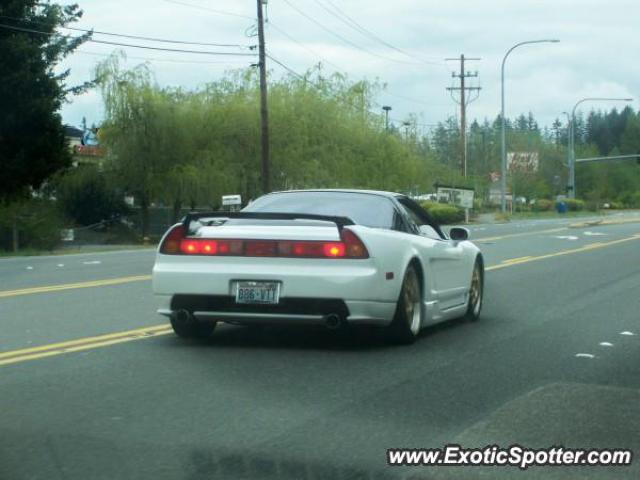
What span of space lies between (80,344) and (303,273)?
2044 millimetres

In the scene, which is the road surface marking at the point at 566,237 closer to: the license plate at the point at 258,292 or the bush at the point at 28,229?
the bush at the point at 28,229

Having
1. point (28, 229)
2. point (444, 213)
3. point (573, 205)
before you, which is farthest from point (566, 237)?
point (573, 205)

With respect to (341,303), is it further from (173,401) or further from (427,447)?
(427,447)

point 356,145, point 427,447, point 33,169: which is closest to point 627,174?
point 356,145

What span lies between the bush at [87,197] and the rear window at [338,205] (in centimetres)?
3935

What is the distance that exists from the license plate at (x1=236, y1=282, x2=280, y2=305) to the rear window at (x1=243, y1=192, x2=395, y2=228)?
1.24m

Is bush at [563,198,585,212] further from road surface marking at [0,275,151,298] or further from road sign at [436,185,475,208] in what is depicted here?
road surface marking at [0,275,151,298]

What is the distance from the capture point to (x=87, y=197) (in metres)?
50.8

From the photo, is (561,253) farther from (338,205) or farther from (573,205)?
(573,205)

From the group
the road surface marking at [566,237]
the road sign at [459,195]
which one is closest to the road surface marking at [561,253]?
the road surface marking at [566,237]

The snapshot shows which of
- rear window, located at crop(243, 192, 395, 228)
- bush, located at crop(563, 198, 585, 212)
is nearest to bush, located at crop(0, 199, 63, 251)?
rear window, located at crop(243, 192, 395, 228)

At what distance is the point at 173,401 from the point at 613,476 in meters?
2.81

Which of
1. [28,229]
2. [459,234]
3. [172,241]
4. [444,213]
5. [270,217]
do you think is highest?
[270,217]

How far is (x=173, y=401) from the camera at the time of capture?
733cm
